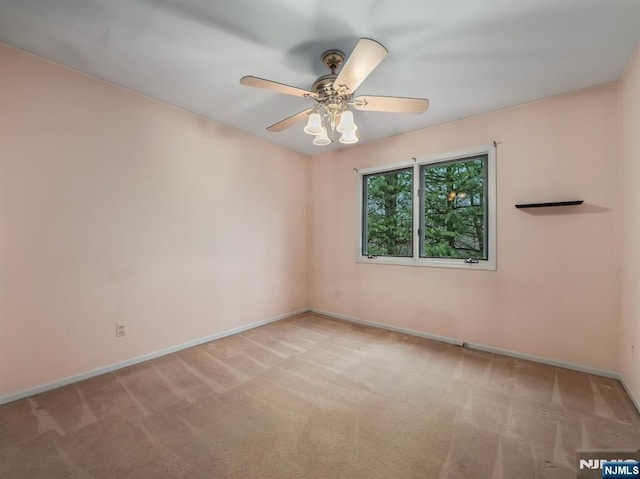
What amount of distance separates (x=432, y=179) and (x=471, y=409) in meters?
2.50

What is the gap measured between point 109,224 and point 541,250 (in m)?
4.06

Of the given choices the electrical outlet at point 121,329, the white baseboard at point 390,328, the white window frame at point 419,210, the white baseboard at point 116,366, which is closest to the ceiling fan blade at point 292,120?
the white window frame at point 419,210

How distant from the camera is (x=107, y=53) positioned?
6.70 feet

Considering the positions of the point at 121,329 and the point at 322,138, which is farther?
the point at 121,329

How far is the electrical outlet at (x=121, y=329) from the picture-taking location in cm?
247

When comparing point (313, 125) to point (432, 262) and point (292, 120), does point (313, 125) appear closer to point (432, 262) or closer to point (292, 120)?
point (292, 120)

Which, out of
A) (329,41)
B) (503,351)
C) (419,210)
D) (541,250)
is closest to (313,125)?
(329,41)

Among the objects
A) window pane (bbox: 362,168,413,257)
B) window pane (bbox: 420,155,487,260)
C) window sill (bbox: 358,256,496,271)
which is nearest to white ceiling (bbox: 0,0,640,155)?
window pane (bbox: 420,155,487,260)

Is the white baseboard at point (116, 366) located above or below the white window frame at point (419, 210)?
below

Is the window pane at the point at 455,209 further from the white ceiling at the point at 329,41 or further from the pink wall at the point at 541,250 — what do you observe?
the white ceiling at the point at 329,41

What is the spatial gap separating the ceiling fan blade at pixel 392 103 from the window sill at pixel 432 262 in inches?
73.4

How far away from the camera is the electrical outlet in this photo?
2.47 metres

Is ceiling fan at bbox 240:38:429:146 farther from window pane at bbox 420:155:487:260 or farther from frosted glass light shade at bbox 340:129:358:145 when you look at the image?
window pane at bbox 420:155:487:260

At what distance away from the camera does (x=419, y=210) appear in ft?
11.3
